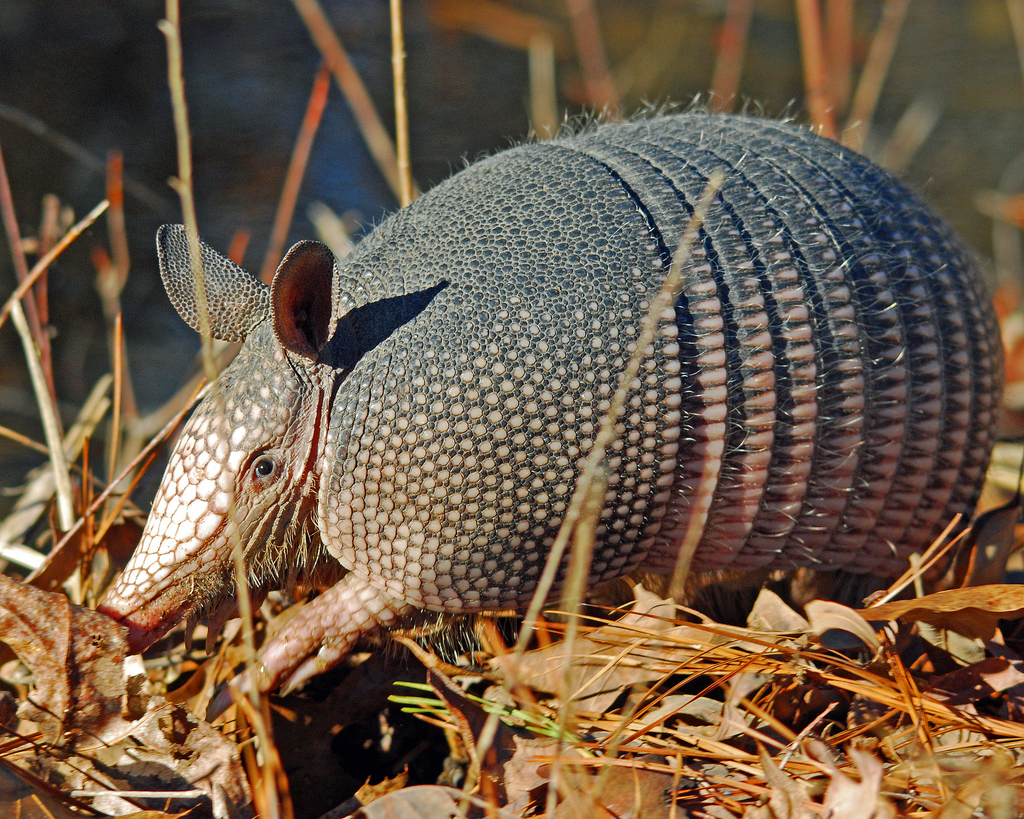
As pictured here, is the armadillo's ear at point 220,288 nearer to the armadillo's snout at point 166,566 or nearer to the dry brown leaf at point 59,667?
the armadillo's snout at point 166,566

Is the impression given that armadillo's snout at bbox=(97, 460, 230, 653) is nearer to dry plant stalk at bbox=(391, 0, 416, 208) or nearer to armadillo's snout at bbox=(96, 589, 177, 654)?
armadillo's snout at bbox=(96, 589, 177, 654)

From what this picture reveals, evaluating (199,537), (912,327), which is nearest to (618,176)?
(912,327)

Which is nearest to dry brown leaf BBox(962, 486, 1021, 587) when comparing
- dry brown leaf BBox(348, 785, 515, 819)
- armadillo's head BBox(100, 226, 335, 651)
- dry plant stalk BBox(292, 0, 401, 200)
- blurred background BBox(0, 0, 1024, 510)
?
blurred background BBox(0, 0, 1024, 510)

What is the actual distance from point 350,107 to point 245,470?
22.4 feet

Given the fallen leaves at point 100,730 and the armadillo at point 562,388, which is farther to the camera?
the armadillo at point 562,388

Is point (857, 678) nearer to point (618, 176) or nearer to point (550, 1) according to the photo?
point (618, 176)

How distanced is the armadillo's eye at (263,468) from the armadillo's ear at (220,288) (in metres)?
0.40

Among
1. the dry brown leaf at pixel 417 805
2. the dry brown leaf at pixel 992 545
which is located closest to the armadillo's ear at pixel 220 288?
the dry brown leaf at pixel 417 805

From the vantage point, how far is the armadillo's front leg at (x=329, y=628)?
2549 mm

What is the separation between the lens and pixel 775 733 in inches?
94.1

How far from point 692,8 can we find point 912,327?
35.4ft

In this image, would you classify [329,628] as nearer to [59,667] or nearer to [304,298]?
[59,667]

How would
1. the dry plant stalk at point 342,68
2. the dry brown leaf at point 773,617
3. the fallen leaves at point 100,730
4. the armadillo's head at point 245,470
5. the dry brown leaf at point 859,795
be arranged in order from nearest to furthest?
the dry brown leaf at point 859,795 < the fallen leaves at point 100,730 < the armadillo's head at point 245,470 < the dry brown leaf at point 773,617 < the dry plant stalk at point 342,68

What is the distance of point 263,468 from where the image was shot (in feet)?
7.79
